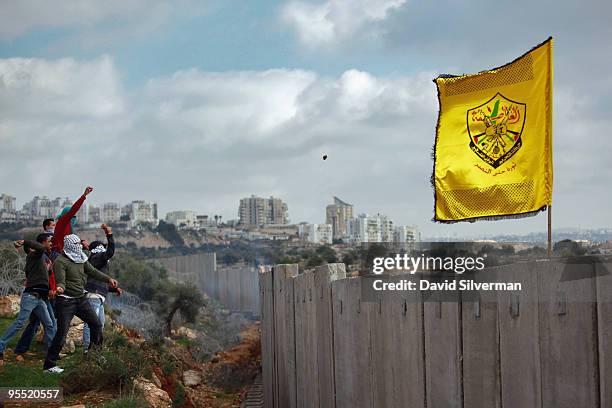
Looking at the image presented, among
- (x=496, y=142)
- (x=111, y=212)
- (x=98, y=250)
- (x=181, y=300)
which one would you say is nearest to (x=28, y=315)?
(x=98, y=250)

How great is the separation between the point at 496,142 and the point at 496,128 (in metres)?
0.12

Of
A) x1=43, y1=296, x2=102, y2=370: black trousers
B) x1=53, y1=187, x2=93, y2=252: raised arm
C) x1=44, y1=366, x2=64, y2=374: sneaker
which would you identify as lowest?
x1=44, y1=366, x2=64, y2=374: sneaker

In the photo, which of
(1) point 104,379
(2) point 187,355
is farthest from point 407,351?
(2) point 187,355

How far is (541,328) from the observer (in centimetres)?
419

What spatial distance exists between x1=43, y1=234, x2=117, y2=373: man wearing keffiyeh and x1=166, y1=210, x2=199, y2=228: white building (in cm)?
7121

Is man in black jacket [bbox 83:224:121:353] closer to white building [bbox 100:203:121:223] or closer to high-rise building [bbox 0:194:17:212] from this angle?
high-rise building [bbox 0:194:17:212]

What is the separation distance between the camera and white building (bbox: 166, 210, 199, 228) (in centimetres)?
8375

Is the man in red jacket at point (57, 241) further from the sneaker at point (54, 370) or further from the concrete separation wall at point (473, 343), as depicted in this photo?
the concrete separation wall at point (473, 343)

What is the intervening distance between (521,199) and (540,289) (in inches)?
126

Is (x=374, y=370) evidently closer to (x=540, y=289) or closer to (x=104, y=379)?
(x=540, y=289)

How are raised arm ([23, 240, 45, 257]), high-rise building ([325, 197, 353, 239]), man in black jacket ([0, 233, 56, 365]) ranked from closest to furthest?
raised arm ([23, 240, 45, 257]) < man in black jacket ([0, 233, 56, 365]) < high-rise building ([325, 197, 353, 239])

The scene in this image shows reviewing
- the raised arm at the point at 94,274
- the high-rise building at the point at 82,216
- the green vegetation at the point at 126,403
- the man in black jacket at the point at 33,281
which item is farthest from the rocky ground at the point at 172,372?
the high-rise building at the point at 82,216

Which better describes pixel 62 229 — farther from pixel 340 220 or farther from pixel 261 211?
pixel 261 211

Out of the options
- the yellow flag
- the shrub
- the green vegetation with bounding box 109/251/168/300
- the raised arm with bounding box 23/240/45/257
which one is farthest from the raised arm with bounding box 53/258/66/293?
the green vegetation with bounding box 109/251/168/300
